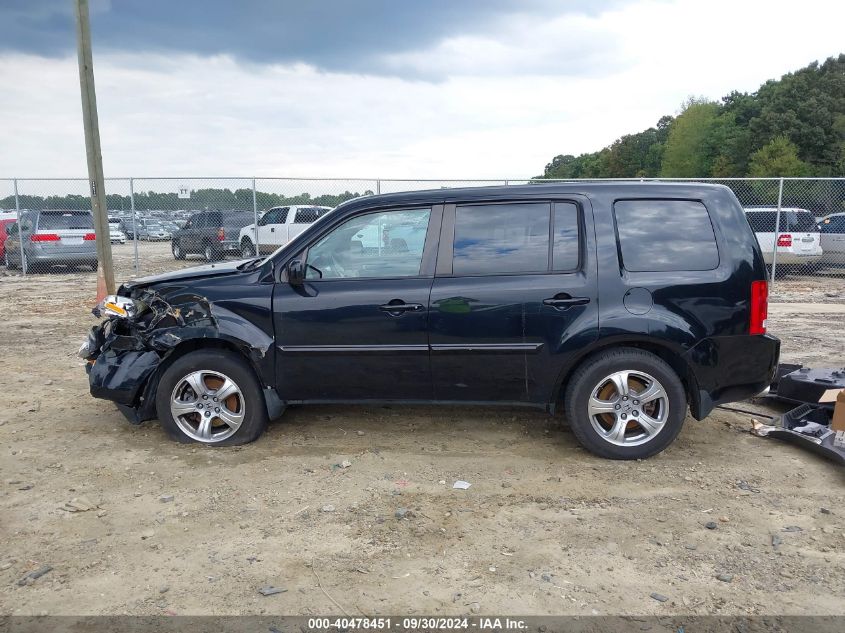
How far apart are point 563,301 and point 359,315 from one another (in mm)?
1339

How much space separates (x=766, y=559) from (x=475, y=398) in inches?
76.0

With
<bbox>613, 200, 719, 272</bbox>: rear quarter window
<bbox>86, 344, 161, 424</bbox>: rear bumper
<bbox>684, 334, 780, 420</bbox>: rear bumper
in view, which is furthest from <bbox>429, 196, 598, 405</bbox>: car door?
<bbox>86, 344, 161, 424</bbox>: rear bumper

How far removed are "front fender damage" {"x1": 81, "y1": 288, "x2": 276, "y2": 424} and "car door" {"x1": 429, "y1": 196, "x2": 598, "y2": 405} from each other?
1.26 metres

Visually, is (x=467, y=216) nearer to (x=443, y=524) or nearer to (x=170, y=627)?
(x=443, y=524)

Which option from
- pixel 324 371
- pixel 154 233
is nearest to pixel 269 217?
pixel 154 233

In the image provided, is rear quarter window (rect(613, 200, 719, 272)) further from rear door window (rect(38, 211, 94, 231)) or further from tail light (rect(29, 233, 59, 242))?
tail light (rect(29, 233, 59, 242))

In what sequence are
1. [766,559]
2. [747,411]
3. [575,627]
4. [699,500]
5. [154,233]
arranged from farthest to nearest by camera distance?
[154,233] < [747,411] < [699,500] < [766,559] < [575,627]

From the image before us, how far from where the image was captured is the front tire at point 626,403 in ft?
14.2

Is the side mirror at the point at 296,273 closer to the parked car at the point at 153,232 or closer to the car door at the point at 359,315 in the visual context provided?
the car door at the point at 359,315

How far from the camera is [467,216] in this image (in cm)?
453

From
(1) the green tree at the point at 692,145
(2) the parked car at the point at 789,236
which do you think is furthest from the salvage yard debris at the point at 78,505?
(1) the green tree at the point at 692,145

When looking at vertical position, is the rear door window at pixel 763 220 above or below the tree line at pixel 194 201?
below

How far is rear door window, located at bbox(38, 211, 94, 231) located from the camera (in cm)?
1656

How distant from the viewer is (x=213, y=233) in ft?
57.9
